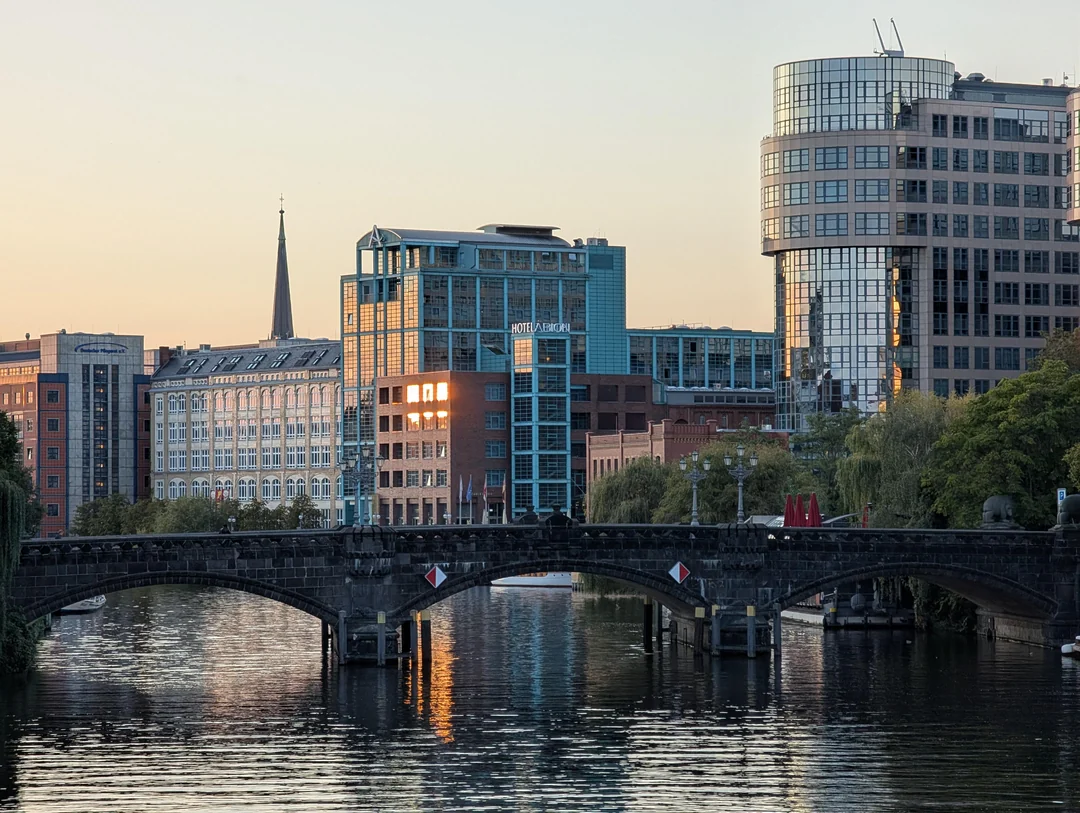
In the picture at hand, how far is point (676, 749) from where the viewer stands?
7131 centimetres

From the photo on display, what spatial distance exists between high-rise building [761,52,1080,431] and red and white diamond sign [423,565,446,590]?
97643 mm

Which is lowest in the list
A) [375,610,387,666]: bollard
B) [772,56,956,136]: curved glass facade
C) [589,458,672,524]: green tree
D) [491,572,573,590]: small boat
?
[491,572,573,590]: small boat

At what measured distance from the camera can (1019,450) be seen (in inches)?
4338

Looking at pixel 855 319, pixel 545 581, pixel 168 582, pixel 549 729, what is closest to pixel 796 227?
pixel 855 319

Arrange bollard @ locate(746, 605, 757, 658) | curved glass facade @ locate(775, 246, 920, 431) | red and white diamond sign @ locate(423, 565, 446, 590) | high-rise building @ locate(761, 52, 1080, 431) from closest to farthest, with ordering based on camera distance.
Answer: red and white diamond sign @ locate(423, 565, 446, 590) → bollard @ locate(746, 605, 757, 658) → high-rise building @ locate(761, 52, 1080, 431) → curved glass facade @ locate(775, 246, 920, 431)

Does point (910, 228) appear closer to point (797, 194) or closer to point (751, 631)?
point (797, 194)

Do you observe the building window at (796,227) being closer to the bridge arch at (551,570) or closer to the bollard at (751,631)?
the bridge arch at (551,570)

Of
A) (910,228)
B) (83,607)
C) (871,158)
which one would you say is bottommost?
(83,607)

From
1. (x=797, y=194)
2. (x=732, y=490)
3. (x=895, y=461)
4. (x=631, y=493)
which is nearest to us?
(x=895, y=461)

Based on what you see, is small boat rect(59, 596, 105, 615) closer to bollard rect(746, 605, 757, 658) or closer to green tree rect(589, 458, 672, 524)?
green tree rect(589, 458, 672, 524)

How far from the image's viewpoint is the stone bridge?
8994 centimetres

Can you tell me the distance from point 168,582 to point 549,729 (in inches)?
872

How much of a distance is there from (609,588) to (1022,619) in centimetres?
5425

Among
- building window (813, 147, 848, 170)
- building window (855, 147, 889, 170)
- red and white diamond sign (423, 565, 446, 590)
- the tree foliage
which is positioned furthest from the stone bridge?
building window (813, 147, 848, 170)
